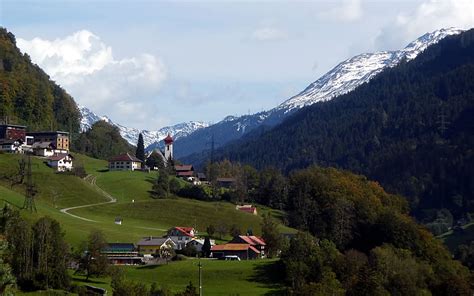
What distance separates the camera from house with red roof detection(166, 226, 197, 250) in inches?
4267

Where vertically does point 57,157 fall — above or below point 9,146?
below

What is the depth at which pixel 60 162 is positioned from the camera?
149 m

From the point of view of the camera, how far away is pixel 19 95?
7106 inches

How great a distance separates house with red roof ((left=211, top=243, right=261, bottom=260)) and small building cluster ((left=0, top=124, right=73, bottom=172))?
166 feet

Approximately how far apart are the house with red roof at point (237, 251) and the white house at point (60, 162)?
50.7 meters

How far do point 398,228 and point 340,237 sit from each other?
8.88 meters

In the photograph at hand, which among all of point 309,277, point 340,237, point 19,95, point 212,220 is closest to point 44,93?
point 19,95

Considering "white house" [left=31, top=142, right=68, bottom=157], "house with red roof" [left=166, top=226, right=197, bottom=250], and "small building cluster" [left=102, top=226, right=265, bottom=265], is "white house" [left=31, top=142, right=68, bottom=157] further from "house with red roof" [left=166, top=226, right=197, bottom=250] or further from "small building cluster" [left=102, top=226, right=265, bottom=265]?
"house with red roof" [left=166, top=226, right=197, bottom=250]

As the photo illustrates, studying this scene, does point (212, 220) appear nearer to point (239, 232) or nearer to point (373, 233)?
point (239, 232)

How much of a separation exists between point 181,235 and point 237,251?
10.2 metres

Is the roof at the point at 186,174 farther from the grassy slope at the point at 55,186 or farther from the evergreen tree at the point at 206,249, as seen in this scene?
the evergreen tree at the point at 206,249

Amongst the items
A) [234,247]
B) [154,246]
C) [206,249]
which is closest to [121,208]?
[206,249]

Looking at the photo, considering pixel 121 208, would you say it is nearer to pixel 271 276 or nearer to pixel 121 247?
pixel 121 247

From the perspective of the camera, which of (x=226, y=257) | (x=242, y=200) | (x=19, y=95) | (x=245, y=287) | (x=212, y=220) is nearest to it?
(x=245, y=287)
